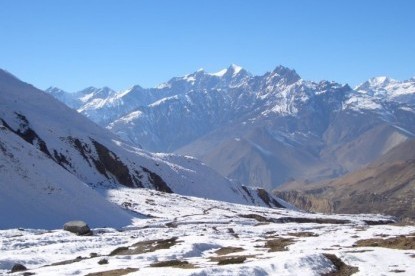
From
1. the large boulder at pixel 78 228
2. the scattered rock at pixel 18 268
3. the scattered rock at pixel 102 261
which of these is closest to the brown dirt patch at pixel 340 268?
the scattered rock at pixel 102 261

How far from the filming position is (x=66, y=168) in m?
112

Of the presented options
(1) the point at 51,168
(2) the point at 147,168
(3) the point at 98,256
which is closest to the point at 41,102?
(2) the point at 147,168

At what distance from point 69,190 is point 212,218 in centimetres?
2435

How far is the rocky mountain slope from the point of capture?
78125mm

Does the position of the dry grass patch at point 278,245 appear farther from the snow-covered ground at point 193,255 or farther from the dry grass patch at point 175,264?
the dry grass patch at point 175,264

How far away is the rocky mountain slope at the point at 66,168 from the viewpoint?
78125mm

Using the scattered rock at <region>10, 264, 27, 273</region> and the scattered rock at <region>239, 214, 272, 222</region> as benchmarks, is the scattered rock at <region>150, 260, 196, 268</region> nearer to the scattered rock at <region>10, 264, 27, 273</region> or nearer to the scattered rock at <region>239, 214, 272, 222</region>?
the scattered rock at <region>10, 264, 27, 273</region>

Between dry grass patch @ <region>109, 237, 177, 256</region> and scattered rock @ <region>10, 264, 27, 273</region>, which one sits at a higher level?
dry grass patch @ <region>109, 237, 177, 256</region>

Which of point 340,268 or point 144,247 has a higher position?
point 340,268

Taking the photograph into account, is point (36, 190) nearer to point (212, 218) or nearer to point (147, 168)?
point (212, 218)

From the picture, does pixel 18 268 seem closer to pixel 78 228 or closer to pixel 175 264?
pixel 175 264

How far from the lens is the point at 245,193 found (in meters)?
174

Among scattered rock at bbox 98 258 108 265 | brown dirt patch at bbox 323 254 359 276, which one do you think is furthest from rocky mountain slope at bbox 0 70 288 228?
brown dirt patch at bbox 323 254 359 276

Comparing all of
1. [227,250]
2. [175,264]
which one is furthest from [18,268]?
[227,250]
